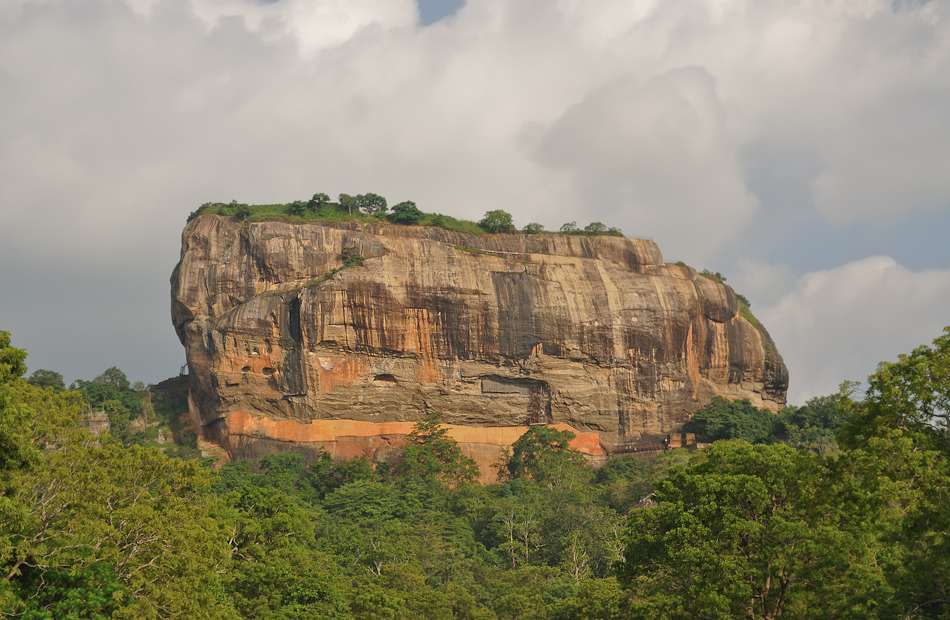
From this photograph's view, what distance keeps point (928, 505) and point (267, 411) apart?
4335 centimetres

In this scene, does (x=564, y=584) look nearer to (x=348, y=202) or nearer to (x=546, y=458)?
(x=546, y=458)

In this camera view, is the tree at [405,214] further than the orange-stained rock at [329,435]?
Yes

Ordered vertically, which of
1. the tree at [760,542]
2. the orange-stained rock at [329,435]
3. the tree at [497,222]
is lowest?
the tree at [760,542]

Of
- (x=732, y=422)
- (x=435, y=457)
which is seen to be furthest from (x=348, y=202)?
(x=732, y=422)

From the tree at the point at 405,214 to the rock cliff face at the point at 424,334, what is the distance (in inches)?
58.6

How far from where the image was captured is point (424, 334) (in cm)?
5619

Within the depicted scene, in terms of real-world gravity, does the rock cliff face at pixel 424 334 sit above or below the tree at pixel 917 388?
above

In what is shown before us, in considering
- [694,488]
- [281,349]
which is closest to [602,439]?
[281,349]

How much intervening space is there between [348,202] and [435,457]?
18.3 meters

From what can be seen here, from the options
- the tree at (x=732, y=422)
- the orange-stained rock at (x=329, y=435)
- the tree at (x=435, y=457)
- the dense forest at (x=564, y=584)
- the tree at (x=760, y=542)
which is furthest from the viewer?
the tree at (x=732, y=422)

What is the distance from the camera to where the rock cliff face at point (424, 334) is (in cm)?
5481

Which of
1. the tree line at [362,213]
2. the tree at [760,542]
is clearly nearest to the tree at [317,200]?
the tree line at [362,213]

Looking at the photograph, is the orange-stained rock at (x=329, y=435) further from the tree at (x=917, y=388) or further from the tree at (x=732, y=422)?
the tree at (x=917, y=388)

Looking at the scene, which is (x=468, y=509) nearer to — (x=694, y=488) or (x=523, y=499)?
(x=523, y=499)
